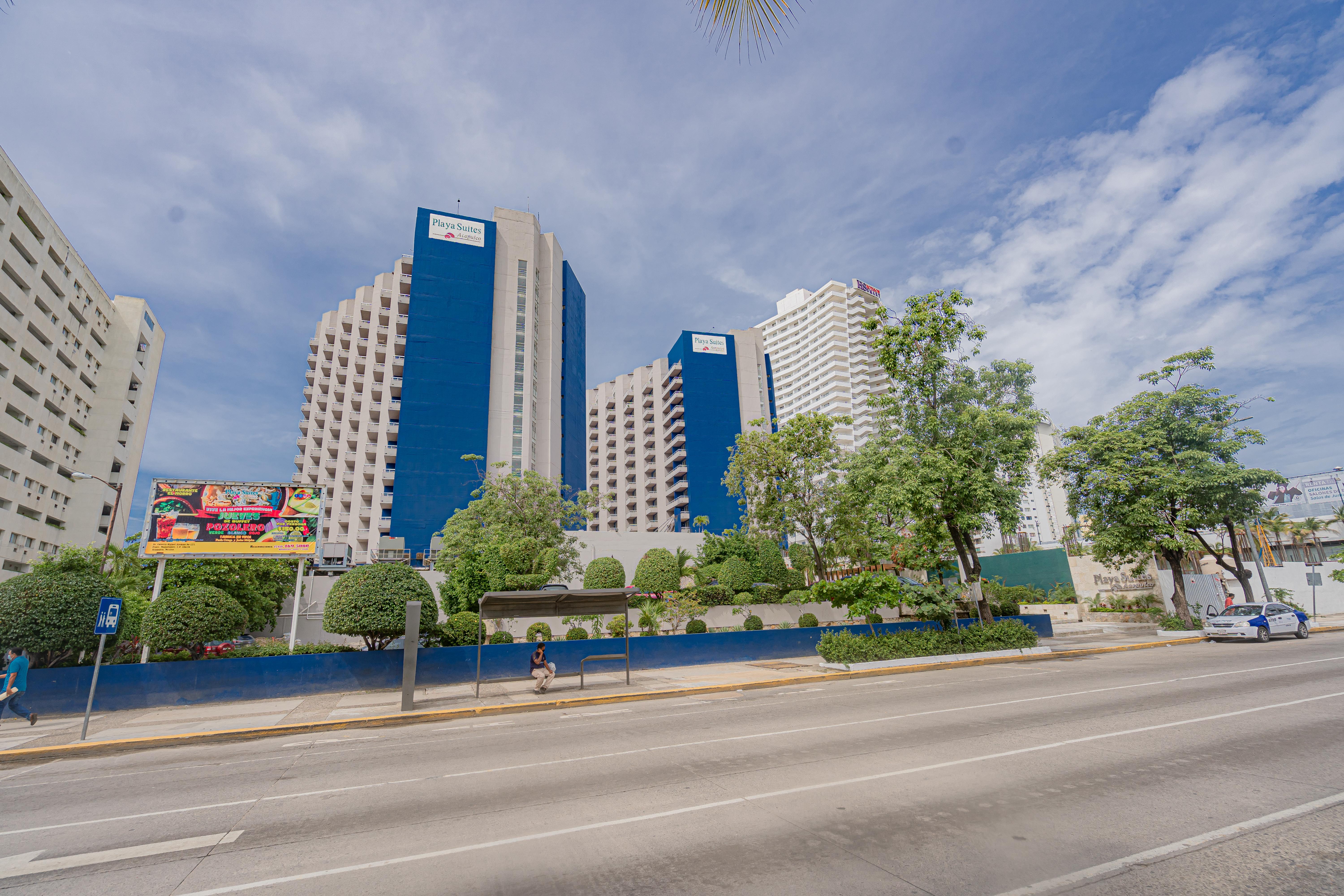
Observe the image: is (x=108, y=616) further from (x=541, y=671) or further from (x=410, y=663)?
(x=541, y=671)

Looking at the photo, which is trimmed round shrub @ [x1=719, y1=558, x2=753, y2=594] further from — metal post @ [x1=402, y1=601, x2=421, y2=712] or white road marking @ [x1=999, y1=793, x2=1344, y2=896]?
white road marking @ [x1=999, y1=793, x2=1344, y2=896]

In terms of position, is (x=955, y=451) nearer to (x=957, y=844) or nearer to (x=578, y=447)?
(x=957, y=844)

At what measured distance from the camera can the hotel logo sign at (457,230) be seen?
203 ft

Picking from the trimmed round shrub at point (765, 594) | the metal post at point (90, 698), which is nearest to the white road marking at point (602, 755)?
the metal post at point (90, 698)

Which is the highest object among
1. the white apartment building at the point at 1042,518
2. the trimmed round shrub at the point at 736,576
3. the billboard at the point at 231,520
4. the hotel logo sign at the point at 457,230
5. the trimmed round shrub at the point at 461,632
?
the hotel logo sign at the point at 457,230

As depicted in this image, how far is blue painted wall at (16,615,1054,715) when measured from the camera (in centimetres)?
1645

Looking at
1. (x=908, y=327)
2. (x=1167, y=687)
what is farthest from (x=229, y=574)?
(x=1167, y=687)

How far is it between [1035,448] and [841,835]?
22.3 metres

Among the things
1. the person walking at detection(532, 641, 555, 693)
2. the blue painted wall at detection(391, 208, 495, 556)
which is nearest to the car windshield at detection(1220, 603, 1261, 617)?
the person walking at detection(532, 641, 555, 693)

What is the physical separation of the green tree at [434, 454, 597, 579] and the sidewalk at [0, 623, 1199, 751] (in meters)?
15.2

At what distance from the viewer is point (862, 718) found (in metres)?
11.3

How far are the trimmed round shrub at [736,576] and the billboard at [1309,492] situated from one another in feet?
195

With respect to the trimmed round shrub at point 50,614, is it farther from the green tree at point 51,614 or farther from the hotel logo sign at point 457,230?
the hotel logo sign at point 457,230

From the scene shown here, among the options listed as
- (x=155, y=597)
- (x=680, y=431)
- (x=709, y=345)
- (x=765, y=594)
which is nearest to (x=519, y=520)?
(x=765, y=594)
